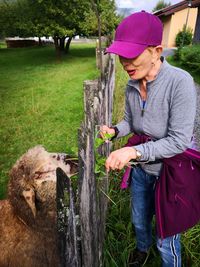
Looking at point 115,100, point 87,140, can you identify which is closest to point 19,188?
point 87,140

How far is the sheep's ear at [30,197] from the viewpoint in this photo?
210cm

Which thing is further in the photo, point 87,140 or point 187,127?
point 187,127

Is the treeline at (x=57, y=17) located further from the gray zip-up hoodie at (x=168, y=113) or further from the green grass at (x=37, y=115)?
the gray zip-up hoodie at (x=168, y=113)

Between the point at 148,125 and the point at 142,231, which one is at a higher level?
the point at 148,125

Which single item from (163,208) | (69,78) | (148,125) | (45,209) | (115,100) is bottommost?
(69,78)

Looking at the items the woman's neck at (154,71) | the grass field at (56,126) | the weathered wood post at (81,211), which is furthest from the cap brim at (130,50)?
the grass field at (56,126)

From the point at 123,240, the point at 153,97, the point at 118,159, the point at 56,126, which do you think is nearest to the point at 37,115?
the point at 56,126

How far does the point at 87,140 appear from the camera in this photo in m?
1.53

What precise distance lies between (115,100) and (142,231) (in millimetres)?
3794

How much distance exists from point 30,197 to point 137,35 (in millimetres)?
1242

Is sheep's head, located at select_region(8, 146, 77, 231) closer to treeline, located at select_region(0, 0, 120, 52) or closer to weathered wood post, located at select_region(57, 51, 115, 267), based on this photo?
weathered wood post, located at select_region(57, 51, 115, 267)

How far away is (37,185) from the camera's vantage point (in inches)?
83.4

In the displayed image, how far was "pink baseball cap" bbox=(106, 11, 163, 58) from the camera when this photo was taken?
170 centimetres

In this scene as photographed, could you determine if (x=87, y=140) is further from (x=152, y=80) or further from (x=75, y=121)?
(x=75, y=121)
